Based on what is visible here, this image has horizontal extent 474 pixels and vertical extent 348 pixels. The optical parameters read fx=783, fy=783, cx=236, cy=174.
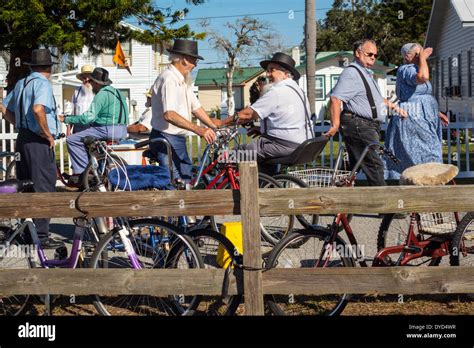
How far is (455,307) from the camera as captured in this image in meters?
5.84

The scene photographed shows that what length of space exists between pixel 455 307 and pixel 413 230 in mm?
648

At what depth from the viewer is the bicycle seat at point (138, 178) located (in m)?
6.14

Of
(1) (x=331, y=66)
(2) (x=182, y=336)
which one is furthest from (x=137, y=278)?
(1) (x=331, y=66)

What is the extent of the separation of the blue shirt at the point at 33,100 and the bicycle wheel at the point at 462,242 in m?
4.11

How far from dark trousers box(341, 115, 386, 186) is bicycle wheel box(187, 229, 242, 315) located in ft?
9.64

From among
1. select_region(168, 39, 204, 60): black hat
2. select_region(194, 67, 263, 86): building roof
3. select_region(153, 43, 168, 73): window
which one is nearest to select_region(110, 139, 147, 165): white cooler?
select_region(168, 39, 204, 60): black hat

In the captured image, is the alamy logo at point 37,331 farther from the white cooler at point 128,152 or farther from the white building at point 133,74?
the white building at point 133,74

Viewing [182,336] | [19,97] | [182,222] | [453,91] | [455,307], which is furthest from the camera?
[453,91]

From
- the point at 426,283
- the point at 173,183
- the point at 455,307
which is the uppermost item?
the point at 173,183

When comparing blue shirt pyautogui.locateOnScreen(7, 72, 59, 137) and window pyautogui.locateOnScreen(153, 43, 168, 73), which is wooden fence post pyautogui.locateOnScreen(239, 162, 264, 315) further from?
window pyautogui.locateOnScreen(153, 43, 168, 73)

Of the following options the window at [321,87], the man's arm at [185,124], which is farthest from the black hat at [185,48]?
the window at [321,87]

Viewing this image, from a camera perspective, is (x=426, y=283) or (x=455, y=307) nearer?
(x=426, y=283)

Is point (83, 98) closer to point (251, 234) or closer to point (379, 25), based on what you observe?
point (251, 234)

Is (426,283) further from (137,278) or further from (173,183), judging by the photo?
(173,183)
